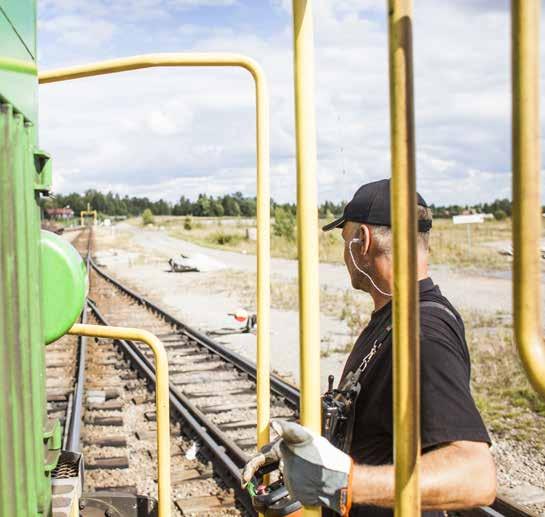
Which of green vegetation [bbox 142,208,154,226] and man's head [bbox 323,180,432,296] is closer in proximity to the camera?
man's head [bbox 323,180,432,296]

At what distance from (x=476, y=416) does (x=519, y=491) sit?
3743 mm

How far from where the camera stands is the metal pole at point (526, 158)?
91 cm

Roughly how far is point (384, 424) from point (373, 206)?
747 millimetres

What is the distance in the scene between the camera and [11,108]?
156 cm

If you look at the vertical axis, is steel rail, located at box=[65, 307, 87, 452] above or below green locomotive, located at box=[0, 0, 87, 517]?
below

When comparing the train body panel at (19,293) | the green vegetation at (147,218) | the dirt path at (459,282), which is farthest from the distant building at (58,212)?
the train body panel at (19,293)

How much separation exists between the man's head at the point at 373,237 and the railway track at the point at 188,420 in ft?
8.99

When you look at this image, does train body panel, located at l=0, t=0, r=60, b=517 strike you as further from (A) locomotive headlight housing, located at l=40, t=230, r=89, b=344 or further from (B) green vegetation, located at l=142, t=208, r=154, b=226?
(B) green vegetation, located at l=142, t=208, r=154, b=226

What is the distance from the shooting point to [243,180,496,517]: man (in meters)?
1.56

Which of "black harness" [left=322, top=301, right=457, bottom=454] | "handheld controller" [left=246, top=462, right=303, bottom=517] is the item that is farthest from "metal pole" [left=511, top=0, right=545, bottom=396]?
"black harness" [left=322, top=301, right=457, bottom=454]

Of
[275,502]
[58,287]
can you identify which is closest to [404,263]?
[58,287]

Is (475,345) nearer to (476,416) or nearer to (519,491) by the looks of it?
(519,491)

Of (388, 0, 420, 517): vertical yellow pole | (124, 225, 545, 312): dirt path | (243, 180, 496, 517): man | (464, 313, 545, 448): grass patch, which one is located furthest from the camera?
(124, 225, 545, 312): dirt path

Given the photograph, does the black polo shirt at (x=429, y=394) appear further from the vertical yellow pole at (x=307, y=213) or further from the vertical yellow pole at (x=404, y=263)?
the vertical yellow pole at (x=404, y=263)
